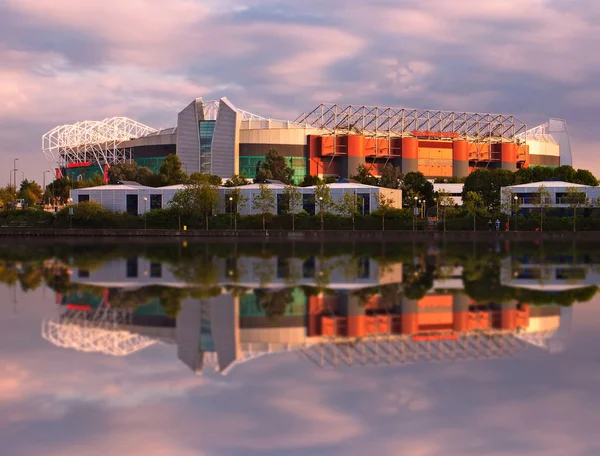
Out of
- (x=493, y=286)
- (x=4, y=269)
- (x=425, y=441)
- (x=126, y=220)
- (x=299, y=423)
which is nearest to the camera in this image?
(x=425, y=441)

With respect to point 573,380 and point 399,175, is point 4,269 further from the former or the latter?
point 399,175

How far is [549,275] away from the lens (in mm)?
25875

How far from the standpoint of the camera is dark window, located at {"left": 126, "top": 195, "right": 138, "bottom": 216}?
281 ft

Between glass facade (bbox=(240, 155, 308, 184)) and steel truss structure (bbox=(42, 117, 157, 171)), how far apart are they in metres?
31.2

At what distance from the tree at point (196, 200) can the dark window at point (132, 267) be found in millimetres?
43731

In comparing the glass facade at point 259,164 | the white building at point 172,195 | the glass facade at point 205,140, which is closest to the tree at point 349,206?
the white building at point 172,195

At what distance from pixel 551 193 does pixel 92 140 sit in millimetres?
108265

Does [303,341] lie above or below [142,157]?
below

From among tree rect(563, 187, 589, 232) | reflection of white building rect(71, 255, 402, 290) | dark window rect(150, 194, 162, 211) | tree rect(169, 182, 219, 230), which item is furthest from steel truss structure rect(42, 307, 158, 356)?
tree rect(563, 187, 589, 232)

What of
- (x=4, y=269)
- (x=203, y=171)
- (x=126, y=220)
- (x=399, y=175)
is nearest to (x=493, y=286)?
(x=4, y=269)

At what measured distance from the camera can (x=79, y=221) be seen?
79.1m

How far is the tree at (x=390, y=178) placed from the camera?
115031 mm

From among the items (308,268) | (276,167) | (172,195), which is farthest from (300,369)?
(276,167)

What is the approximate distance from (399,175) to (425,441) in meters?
117
